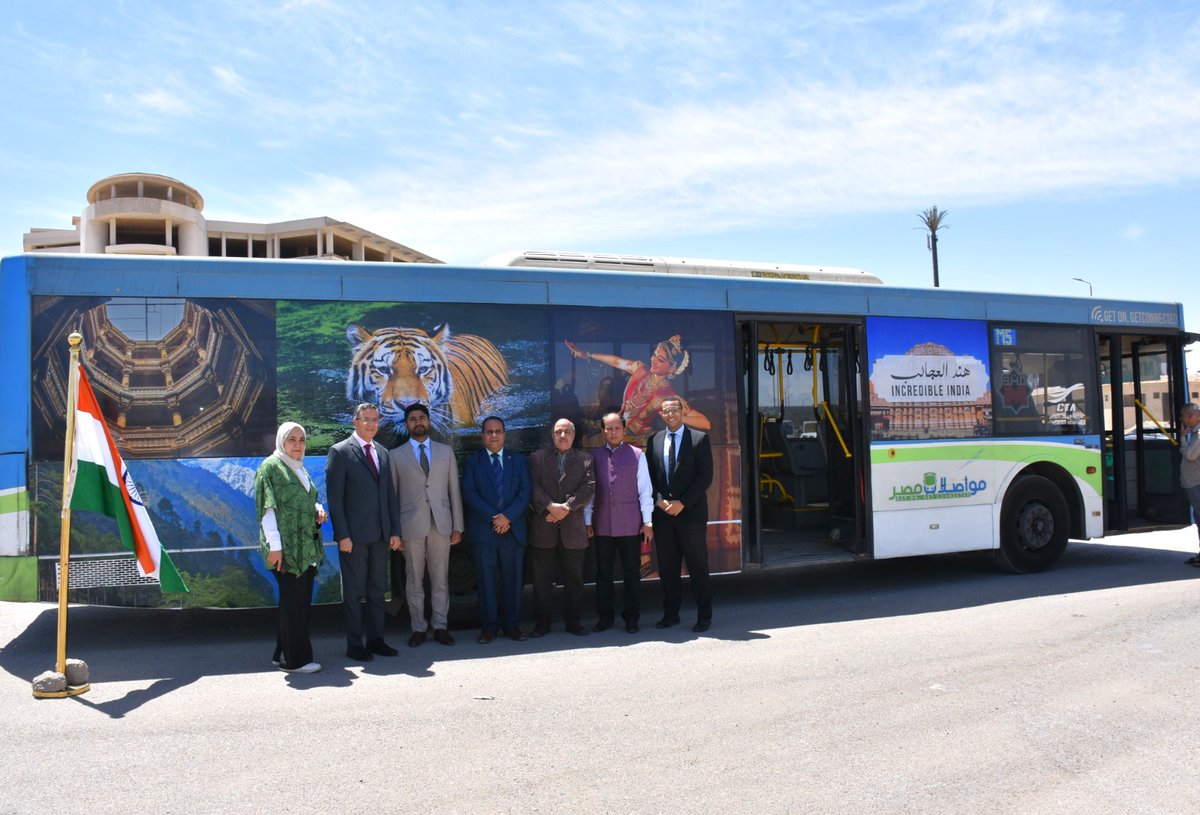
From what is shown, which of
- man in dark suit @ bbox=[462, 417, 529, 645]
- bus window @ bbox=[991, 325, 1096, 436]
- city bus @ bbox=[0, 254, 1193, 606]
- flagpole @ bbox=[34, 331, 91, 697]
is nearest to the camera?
flagpole @ bbox=[34, 331, 91, 697]

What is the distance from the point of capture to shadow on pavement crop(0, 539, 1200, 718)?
6.13 metres

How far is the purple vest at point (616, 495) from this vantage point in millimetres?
7152

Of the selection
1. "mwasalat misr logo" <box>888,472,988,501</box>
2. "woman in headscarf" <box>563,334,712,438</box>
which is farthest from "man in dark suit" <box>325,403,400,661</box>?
"mwasalat misr logo" <box>888,472,988,501</box>

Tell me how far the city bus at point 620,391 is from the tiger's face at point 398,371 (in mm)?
18

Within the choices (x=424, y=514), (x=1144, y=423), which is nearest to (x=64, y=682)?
(x=424, y=514)

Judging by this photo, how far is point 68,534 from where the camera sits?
5742mm

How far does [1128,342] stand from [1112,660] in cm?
604

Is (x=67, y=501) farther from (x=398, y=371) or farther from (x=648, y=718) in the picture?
Result: (x=648, y=718)

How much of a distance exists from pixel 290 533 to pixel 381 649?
1187 mm

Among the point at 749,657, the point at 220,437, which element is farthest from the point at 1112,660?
the point at 220,437

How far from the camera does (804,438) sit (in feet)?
32.7

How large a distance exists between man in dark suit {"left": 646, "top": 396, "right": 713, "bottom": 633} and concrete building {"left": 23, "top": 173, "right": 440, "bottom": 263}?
4835 centimetres

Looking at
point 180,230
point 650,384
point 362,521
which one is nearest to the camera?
point 362,521

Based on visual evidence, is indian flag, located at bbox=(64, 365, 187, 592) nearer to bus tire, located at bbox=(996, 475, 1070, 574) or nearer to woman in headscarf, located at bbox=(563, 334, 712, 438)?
woman in headscarf, located at bbox=(563, 334, 712, 438)
